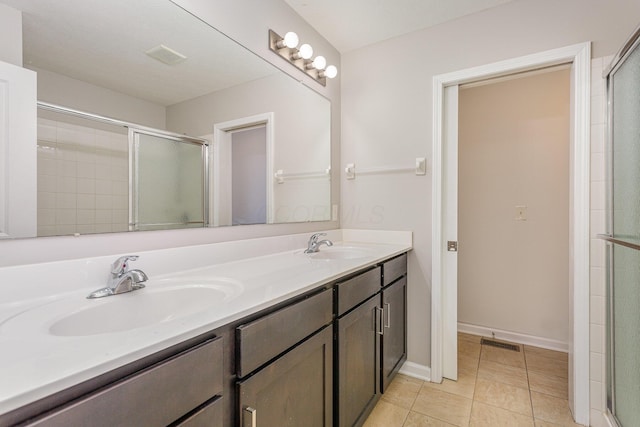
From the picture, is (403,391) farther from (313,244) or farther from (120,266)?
(120,266)

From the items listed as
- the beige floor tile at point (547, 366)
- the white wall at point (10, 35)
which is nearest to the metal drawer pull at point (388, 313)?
the beige floor tile at point (547, 366)

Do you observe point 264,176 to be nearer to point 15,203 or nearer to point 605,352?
point 15,203

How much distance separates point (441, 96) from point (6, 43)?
1.98m

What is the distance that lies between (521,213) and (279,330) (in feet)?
7.87

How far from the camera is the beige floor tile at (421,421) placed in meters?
1.54

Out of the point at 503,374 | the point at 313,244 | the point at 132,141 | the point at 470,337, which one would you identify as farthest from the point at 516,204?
the point at 132,141

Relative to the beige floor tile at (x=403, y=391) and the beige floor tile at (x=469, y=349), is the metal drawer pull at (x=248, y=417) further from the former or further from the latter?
the beige floor tile at (x=469, y=349)

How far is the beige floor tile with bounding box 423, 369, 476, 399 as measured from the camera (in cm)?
181

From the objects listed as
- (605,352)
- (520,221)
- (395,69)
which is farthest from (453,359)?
(395,69)

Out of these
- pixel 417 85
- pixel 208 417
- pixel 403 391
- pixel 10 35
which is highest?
pixel 417 85

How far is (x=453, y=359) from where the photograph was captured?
1.95 metres

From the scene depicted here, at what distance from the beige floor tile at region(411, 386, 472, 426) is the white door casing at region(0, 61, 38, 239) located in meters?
1.91

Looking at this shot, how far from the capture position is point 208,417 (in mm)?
685

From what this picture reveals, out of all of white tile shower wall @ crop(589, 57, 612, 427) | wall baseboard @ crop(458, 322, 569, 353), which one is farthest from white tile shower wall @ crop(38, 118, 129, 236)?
wall baseboard @ crop(458, 322, 569, 353)
